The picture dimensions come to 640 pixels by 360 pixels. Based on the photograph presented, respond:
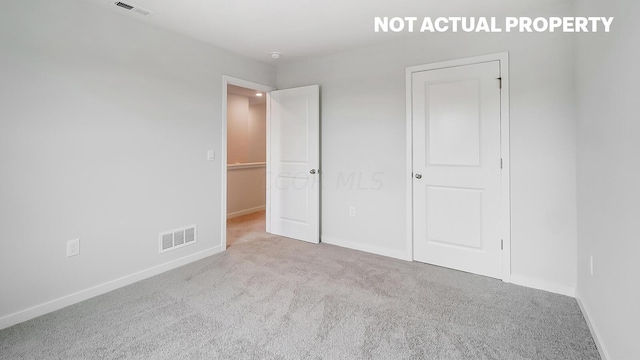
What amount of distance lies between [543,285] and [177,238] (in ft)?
11.0

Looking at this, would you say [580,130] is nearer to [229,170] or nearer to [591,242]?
[591,242]

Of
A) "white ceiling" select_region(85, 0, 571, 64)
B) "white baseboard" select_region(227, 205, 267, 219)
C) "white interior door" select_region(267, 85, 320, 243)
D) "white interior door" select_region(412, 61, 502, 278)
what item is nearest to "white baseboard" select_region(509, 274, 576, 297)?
"white interior door" select_region(412, 61, 502, 278)

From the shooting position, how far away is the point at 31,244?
80.6 inches

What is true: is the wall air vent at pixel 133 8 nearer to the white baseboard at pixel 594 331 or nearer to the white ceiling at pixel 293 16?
the white ceiling at pixel 293 16

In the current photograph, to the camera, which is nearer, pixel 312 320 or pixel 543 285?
pixel 312 320

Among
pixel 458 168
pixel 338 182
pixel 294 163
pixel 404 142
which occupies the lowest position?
pixel 338 182

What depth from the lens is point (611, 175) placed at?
1.50 m

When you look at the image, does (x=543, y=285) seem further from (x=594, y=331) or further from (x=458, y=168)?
(x=458, y=168)

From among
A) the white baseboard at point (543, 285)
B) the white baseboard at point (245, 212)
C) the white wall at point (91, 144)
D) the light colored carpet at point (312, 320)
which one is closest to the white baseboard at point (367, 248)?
the light colored carpet at point (312, 320)

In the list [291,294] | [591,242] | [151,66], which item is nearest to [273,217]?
[291,294]

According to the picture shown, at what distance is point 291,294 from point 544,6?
3041mm

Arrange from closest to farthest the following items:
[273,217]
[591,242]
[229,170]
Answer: [591,242]
[273,217]
[229,170]

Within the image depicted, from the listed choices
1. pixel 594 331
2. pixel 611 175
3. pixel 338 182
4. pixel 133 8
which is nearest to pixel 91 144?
pixel 133 8

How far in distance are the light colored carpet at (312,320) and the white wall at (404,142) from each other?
Result: 48cm
